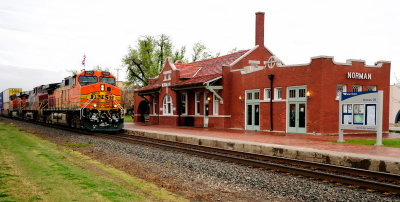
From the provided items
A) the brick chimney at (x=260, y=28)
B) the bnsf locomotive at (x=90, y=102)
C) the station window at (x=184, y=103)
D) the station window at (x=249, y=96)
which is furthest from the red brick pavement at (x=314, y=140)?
the brick chimney at (x=260, y=28)

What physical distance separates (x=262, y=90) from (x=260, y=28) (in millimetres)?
7729

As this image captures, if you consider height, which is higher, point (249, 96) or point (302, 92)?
point (302, 92)

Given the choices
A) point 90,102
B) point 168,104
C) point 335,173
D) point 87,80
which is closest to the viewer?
point 335,173

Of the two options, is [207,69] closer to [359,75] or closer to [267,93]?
[267,93]

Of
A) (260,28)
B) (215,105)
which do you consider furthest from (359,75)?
(215,105)

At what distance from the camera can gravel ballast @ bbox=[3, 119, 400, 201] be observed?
7.65 meters

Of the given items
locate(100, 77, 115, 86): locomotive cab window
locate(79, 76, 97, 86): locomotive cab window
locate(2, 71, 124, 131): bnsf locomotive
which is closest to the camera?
locate(2, 71, 124, 131): bnsf locomotive

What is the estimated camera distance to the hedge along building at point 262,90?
20.5 meters

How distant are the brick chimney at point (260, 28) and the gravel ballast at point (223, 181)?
1818cm

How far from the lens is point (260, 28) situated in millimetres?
29406

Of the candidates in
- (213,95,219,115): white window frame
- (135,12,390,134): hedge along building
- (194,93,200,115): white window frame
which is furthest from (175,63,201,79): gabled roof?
(213,95,219,115): white window frame

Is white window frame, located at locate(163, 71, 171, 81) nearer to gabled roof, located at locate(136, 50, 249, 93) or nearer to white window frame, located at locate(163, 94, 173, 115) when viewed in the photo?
gabled roof, located at locate(136, 50, 249, 93)

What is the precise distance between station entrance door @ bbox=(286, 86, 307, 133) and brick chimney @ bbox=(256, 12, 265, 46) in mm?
8617

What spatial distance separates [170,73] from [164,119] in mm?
4416
